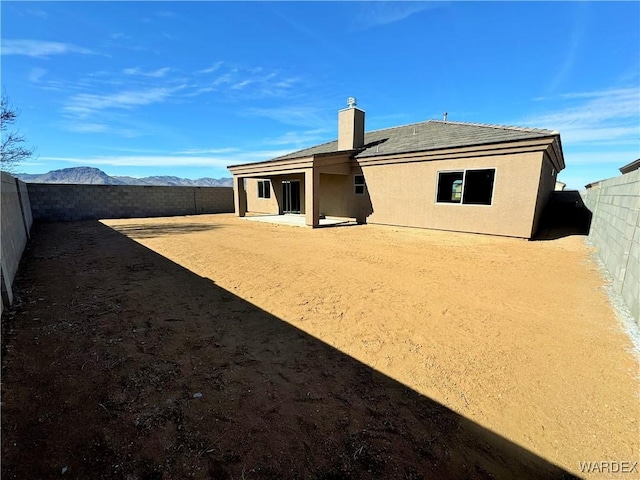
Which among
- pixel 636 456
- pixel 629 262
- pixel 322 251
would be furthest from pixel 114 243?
pixel 629 262

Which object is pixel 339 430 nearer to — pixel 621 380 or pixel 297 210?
pixel 621 380

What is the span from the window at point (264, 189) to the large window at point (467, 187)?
1110cm

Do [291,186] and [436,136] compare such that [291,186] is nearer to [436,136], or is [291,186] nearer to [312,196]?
[312,196]

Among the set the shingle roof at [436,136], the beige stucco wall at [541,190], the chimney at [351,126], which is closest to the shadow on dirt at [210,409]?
the beige stucco wall at [541,190]

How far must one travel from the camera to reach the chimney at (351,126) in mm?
14180

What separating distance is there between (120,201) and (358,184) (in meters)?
13.4

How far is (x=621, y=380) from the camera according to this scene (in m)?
2.61

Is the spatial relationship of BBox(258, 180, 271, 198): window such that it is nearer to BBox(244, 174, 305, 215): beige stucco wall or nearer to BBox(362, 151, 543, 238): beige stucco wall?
BBox(244, 174, 305, 215): beige stucco wall

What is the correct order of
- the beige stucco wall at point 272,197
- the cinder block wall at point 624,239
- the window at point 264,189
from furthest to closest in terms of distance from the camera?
the window at point 264,189 → the beige stucco wall at point 272,197 → the cinder block wall at point 624,239

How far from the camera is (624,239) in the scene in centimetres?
481

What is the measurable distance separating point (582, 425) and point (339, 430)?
72.0 inches

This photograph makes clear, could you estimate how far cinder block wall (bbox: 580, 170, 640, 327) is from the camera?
3920 mm

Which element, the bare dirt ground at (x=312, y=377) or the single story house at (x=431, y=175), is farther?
the single story house at (x=431, y=175)

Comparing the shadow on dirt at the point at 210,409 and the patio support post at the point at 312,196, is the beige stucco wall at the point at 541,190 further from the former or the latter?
the shadow on dirt at the point at 210,409
